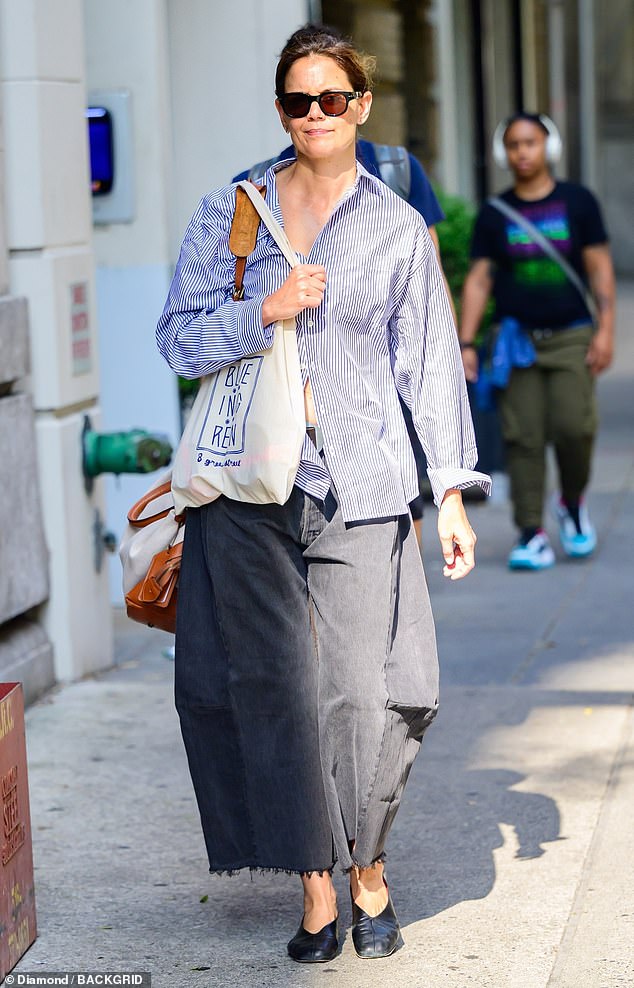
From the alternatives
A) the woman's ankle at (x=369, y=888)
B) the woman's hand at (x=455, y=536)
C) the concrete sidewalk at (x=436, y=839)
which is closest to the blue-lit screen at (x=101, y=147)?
the concrete sidewalk at (x=436, y=839)

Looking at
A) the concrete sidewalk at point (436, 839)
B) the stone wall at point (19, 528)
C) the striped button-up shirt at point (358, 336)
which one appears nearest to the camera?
the striped button-up shirt at point (358, 336)

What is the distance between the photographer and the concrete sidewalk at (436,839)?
3484 mm

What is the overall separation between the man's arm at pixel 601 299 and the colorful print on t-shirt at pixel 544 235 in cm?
13

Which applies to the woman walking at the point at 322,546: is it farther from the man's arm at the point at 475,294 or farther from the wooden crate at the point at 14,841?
the man's arm at the point at 475,294

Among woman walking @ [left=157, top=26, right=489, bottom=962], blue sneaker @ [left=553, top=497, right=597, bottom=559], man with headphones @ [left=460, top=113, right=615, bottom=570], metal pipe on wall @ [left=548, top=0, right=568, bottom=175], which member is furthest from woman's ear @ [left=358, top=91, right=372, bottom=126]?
metal pipe on wall @ [left=548, top=0, right=568, bottom=175]

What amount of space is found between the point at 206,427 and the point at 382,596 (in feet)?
1.61

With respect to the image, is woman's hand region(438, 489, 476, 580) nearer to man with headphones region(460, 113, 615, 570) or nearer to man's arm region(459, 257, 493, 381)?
man with headphones region(460, 113, 615, 570)

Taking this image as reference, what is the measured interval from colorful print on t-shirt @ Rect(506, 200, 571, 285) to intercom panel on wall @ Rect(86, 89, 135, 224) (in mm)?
1646

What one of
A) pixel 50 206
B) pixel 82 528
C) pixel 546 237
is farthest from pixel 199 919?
pixel 546 237

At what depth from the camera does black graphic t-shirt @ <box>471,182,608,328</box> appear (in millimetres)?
7242

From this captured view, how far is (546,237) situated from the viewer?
7.23m

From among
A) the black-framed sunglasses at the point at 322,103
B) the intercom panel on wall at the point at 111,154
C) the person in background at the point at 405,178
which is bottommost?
the person in background at the point at 405,178

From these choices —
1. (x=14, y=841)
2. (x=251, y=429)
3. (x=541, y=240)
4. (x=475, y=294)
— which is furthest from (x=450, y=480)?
(x=475, y=294)

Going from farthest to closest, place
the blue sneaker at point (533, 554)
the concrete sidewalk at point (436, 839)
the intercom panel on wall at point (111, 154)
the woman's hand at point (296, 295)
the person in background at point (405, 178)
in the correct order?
the blue sneaker at point (533, 554) → the intercom panel on wall at point (111, 154) → the person in background at point (405, 178) → the concrete sidewalk at point (436, 839) → the woman's hand at point (296, 295)
